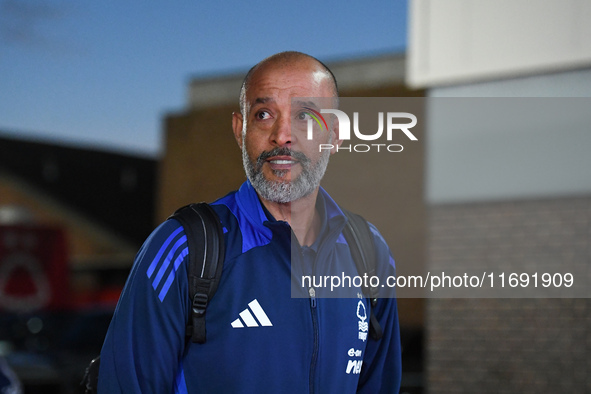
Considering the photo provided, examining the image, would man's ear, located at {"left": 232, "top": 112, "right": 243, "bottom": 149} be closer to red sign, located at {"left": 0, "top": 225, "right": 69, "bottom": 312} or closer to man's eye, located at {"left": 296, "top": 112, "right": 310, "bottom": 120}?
man's eye, located at {"left": 296, "top": 112, "right": 310, "bottom": 120}

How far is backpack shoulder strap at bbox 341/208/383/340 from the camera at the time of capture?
2799 millimetres

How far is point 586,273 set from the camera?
6953 mm

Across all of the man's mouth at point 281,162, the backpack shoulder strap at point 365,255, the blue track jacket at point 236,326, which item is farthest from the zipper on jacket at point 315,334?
the man's mouth at point 281,162

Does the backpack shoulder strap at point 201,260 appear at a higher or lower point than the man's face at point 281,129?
lower

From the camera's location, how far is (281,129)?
2.63 meters

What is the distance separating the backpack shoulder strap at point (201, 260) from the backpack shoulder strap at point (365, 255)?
0.56m

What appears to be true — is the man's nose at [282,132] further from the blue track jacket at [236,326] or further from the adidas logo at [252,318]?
the adidas logo at [252,318]

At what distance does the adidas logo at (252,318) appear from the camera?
95.4 inches

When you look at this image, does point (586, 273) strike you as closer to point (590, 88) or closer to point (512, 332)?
point (512, 332)

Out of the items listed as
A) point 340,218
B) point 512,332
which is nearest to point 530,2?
point 512,332

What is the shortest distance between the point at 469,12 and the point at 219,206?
14.5 ft

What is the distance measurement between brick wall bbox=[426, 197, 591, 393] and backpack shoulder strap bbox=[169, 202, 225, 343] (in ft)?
16.9

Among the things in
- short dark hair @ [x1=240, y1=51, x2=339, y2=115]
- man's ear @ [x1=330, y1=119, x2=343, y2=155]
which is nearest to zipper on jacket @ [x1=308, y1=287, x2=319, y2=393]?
man's ear @ [x1=330, y1=119, x2=343, y2=155]

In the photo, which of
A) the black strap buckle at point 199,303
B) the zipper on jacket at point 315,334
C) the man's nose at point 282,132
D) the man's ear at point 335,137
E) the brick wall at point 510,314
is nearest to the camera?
the black strap buckle at point 199,303
